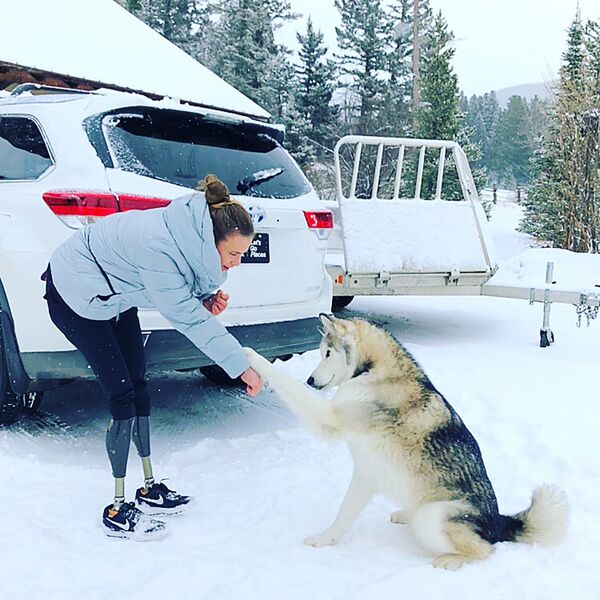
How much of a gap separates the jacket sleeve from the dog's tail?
4.62 ft

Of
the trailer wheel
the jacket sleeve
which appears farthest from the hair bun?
the trailer wheel

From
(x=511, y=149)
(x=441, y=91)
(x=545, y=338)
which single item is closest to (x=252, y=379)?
(x=545, y=338)

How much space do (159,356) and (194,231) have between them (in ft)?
3.47

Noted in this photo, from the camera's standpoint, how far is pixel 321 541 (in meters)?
2.95

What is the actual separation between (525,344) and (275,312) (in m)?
4.01

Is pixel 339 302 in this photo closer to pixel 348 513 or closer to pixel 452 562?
pixel 348 513

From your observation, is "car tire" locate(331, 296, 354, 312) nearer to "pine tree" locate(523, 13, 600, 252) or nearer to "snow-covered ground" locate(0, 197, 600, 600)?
"snow-covered ground" locate(0, 197, 600, 600)

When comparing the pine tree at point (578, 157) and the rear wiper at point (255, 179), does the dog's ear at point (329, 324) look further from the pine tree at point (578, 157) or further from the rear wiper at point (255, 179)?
the pine tree at point (578, 157)

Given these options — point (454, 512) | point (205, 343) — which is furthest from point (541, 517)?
point (205, 343)

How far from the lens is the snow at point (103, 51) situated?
13.0m

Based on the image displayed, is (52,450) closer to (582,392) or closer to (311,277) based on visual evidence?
(311,277)

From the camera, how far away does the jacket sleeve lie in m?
2.81

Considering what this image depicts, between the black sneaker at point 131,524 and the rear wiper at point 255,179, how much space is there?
2.03 m

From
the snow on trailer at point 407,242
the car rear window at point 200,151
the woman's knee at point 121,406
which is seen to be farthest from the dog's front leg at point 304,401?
the snow on trailer at point 407,242
